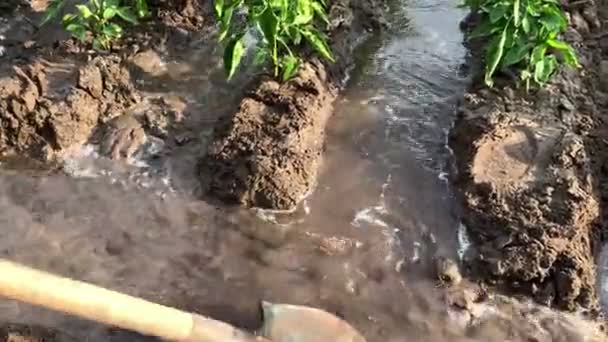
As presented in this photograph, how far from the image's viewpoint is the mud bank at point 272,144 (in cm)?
482

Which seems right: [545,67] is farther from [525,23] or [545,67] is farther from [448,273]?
[448,273]

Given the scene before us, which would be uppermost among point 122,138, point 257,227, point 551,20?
point 551,20

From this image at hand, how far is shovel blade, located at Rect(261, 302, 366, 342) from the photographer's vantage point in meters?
4.04

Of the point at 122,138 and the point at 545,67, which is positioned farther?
the point at 122,138

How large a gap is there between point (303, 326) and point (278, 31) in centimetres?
194

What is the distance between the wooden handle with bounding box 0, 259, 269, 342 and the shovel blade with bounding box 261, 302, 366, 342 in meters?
0.21

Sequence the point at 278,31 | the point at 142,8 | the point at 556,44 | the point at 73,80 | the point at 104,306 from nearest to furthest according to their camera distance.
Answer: the point at 104,306 < the point at 556,44 < the point at 278,31 < the point at 73,80 < the point at 142,8

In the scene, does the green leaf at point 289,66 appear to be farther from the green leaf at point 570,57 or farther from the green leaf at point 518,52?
the green leaf at point 570,57

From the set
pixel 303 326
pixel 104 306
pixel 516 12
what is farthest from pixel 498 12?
pixel 104 306

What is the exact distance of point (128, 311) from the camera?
3561 millimetres

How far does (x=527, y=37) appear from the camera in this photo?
16.7 ft

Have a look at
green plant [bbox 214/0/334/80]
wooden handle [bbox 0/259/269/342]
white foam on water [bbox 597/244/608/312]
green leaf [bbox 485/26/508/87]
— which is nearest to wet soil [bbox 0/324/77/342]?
wooden handle [bbox 0/259/269/342]

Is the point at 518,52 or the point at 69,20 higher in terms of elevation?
the point at 518,52

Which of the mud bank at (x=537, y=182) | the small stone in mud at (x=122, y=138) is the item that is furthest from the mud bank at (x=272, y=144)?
the mud bank at (x=537, y=182)
